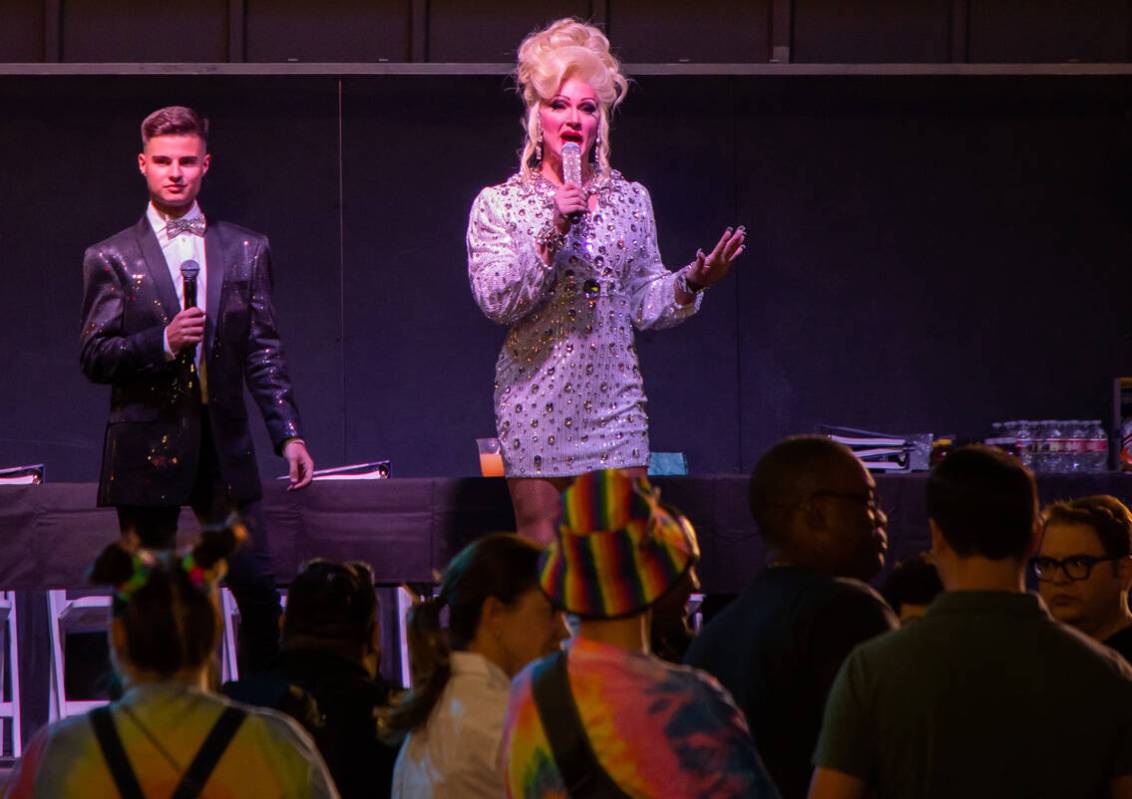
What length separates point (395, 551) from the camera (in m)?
4.71

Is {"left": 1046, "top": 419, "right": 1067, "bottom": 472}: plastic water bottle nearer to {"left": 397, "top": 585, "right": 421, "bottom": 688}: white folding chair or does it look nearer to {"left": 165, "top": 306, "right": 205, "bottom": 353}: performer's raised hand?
{"left": 397, "top": 585, "right": 421, "bottom": 688}: white folding chair

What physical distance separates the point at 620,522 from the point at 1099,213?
15.8 feet

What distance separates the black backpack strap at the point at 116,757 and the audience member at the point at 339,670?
904 mm

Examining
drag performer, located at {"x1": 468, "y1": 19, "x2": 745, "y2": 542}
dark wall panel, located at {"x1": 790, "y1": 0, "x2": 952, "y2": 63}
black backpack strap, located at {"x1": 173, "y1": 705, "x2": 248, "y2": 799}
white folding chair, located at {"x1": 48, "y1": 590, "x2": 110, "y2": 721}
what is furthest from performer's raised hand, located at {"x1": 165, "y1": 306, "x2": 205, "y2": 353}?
dark wall panel, located at {"x1": 790, "y1": 0, "x2": 952, "y2": 63}

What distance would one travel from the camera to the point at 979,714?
2076 mm

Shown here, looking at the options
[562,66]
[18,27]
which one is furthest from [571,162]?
[18,27]

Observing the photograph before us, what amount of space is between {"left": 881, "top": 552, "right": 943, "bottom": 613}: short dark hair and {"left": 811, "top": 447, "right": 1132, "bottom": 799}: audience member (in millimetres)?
1033

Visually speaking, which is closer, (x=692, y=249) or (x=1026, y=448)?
(x=1026, y=448)

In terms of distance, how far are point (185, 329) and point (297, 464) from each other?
1.68 ft

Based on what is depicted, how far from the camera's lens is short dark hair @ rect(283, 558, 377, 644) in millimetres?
3014

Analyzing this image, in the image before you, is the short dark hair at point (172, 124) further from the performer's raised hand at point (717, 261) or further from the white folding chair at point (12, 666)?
the white folding chair at point (12, 666)

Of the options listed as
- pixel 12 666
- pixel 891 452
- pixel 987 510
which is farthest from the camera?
pixel 12 666

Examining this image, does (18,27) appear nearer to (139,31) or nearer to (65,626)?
(139,31)

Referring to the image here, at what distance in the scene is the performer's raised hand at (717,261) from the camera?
378 centimetres
